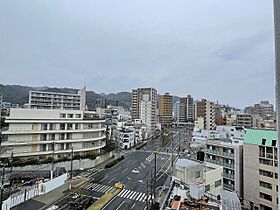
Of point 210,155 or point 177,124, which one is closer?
point 210,155

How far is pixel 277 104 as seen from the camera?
50 centimetres

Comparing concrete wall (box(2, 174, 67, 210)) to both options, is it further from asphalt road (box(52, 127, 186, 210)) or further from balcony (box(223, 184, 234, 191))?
balcony (box(223, 184, 234, 191))

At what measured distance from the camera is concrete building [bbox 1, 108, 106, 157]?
29.3 ft

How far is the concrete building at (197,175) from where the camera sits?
4.73 m

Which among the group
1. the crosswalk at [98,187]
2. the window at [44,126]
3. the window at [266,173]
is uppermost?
the window at [44,126]

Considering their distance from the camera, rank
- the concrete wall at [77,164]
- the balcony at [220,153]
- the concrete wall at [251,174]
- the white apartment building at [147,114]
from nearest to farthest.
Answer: the concrete wall at [251,174] → the balcony at [220,153] → the concrete wall at [77,164] → the white apartment building at [147,114]

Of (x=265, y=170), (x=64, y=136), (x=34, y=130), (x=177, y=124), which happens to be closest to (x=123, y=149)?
(x=64, y=136)

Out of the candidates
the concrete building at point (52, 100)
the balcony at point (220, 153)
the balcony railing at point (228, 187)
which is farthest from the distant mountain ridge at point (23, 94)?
A: the balcony railing at point (228, 187)

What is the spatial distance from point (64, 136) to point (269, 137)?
8110mm

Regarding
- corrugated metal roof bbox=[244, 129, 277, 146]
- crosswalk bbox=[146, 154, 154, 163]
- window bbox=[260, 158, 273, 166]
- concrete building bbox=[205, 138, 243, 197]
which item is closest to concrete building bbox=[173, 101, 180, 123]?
crosswalk bbox=[146, 154, 154, 163]

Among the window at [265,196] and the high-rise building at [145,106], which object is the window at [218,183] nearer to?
the window at [265,196]

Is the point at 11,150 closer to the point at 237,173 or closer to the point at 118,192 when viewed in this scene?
the point at 118,192

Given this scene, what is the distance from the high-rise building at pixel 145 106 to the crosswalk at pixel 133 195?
48.8ft

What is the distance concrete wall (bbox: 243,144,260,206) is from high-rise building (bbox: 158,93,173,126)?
24507 millimetres
